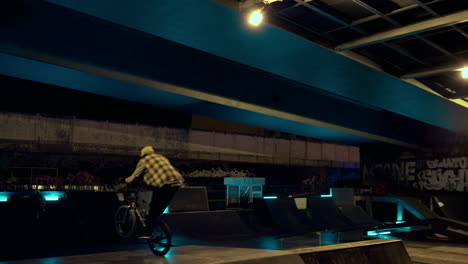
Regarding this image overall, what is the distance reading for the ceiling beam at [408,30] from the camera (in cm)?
1062

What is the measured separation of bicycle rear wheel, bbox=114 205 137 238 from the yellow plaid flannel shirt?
1.04 m

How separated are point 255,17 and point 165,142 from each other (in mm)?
14330

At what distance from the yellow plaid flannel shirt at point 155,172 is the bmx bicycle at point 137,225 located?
2.52ft

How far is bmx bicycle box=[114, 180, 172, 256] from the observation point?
8227mm

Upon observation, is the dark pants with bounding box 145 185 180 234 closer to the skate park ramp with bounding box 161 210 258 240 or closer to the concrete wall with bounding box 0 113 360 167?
the skate park ramp with bounding box 161 210 258 240

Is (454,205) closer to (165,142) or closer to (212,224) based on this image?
(165,142)

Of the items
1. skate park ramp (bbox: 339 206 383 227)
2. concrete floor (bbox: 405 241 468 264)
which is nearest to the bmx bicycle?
concrete floor (bbox: 405 241 468 264)

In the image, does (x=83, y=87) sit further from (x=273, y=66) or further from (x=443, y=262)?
(x=443, y=262)

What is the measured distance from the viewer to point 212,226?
13.2 meters

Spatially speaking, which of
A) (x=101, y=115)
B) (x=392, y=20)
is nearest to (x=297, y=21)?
(x=392, y=20)

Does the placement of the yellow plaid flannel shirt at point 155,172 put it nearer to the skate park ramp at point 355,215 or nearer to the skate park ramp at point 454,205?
the skate park ramp at point 355,215

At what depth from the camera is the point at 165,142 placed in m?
22.6

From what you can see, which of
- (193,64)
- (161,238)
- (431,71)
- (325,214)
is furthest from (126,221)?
(431,71)

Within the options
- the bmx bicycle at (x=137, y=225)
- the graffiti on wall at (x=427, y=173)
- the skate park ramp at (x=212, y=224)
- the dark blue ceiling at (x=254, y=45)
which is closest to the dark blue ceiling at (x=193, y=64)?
the dark blue ceiling at (x=254, y=45)
